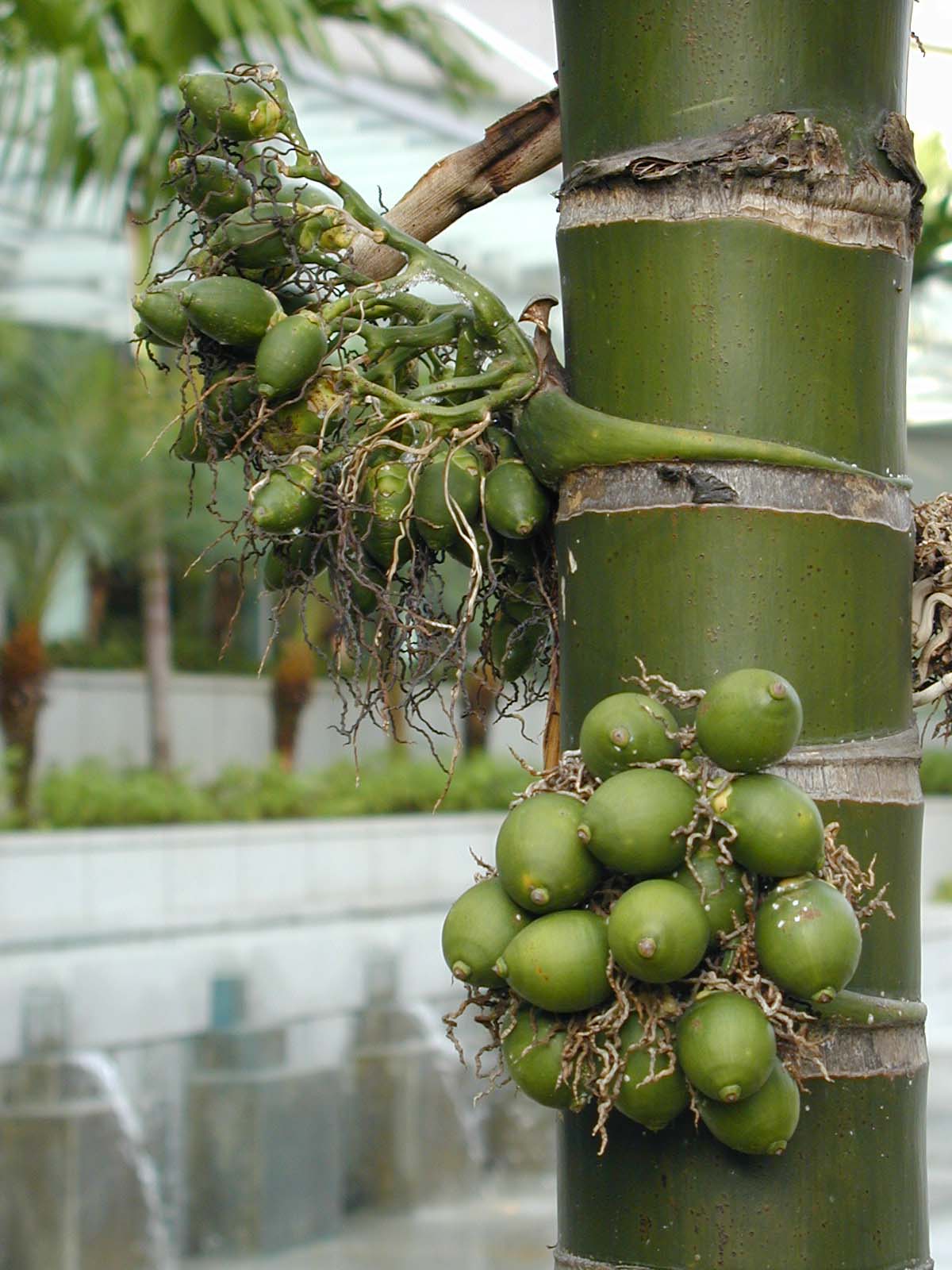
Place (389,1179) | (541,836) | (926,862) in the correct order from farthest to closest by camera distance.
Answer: (926,862)
(389,1179)
(541,836)

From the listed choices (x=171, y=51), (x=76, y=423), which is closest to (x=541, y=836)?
(x=171, y=51)

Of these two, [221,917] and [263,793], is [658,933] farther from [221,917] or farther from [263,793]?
[263,793]

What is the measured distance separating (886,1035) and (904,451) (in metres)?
0.50

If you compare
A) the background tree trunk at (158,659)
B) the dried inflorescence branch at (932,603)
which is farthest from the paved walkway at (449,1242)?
the background tree trunk at (158,659)

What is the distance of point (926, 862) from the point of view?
17719 mm

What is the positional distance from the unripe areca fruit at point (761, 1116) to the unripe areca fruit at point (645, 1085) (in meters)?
0.02

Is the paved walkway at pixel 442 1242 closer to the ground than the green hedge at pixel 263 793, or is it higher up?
closer to the ground

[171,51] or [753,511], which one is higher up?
[171,51]

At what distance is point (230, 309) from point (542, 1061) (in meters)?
0.69

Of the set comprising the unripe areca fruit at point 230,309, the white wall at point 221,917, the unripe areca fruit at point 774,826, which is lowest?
the white wall at point 221,917

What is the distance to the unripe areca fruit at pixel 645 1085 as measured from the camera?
1.30 metres

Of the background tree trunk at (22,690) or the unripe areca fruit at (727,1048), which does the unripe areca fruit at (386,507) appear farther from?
the background tree trunk at (22,690)

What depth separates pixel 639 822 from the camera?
128cm

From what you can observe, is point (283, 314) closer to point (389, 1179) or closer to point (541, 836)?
point (541, 836)
